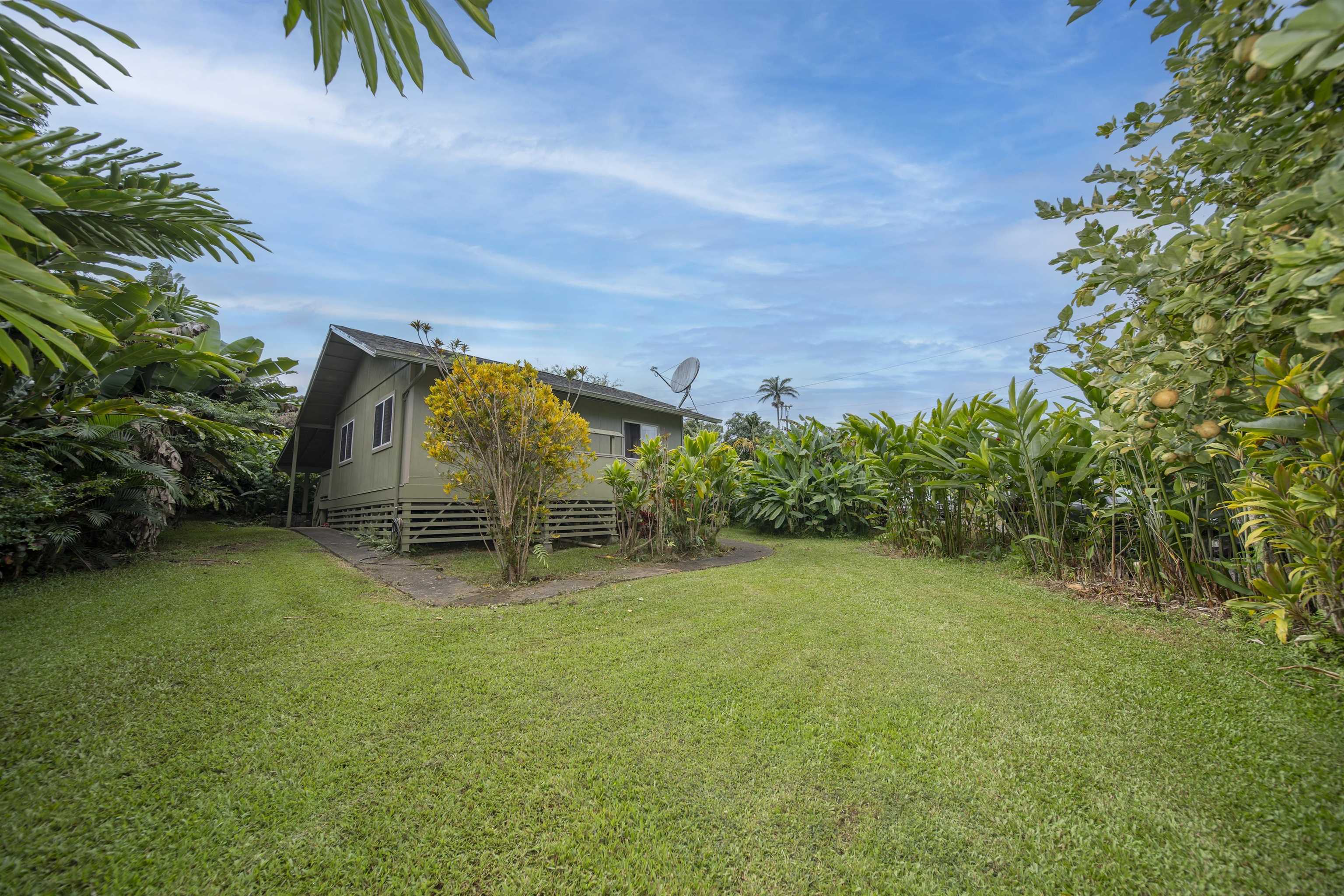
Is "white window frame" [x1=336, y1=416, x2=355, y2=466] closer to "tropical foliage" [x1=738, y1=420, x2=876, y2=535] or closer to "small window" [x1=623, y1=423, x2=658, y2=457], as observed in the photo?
"small window" [x1=623, y1=423, x2=658, y2=457]

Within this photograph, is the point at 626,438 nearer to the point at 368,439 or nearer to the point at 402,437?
the point at 402,437

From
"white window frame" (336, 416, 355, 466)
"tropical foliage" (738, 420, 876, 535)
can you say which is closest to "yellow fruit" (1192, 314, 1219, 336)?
"tropical foliage" (738, 420, 876, 535)

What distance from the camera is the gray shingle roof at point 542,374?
815 centimetres

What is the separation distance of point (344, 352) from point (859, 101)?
10.7 m

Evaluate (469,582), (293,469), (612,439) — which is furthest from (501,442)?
(293,469)

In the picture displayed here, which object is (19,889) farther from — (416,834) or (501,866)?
(501,866)

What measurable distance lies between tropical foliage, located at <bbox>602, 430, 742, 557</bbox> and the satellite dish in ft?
19.1

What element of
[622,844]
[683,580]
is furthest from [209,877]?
[683,580]

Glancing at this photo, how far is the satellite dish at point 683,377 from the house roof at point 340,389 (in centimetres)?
48

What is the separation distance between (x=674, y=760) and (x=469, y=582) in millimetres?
4386

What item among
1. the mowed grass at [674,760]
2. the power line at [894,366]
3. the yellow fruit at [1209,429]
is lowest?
the mowed grass at [674,760]

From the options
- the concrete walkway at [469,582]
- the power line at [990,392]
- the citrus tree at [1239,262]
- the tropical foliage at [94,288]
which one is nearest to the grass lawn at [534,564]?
the concrete walkway at [469,582]

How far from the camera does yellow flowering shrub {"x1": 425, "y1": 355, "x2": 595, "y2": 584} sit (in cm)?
570

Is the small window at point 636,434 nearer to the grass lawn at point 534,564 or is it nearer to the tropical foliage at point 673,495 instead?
the grass lawn at point 534,564
